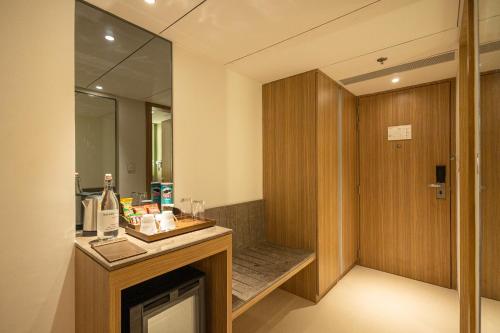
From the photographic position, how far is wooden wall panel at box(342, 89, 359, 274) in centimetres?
302

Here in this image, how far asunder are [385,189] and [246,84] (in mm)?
2225

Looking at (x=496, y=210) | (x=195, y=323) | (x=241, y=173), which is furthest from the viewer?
(x=241, y=173)

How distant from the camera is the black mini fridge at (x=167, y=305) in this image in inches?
46.4

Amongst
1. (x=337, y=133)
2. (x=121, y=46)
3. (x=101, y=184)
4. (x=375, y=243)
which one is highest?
(x=121, y=46)

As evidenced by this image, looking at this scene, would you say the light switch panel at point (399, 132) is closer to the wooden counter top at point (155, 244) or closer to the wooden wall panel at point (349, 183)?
the wooden wall panel at point (349, 183)

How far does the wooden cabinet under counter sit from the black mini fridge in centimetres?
10

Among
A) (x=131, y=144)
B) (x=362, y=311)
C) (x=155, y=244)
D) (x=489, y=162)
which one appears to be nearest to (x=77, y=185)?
(x=131, y=144)

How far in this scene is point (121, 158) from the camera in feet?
5.52

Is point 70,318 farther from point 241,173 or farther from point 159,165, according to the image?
point 241,173

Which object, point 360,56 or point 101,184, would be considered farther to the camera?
point 360,56

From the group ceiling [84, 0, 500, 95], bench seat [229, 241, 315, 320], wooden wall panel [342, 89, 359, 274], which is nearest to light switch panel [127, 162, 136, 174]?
ceiling [84, 0, 500, 95]

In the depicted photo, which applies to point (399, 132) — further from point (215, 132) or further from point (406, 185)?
point (215, 132)

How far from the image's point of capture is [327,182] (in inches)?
104

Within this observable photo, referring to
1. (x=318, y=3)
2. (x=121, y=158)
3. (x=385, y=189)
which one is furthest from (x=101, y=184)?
(x=385, y=189)
